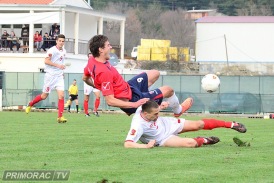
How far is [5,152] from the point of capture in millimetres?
12094

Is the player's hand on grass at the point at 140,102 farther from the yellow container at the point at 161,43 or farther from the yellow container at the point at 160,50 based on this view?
the yellow container at the point at 161,43

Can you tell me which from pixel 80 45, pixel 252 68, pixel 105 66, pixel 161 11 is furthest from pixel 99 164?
pixel 161 11

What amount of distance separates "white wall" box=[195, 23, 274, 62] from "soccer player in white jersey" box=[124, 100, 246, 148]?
64862mm

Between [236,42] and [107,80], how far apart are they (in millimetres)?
66555

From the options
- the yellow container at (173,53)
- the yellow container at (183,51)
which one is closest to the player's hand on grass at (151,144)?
the yellow container at (173,53)

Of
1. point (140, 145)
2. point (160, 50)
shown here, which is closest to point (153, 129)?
point (140, 145)

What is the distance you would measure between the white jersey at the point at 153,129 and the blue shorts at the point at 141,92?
56 centimetres

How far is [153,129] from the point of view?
12.9 meters

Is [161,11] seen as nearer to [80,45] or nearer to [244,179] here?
[80,45]

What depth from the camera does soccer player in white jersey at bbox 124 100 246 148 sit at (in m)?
12.8

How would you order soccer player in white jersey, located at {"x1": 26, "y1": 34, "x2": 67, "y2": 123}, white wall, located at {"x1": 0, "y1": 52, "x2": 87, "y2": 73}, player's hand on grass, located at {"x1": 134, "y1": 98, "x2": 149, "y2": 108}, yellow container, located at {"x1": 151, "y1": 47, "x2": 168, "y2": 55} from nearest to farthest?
player's hand on grass, located at {"x1": 134, "y1": 98, "x2": 149, "y2": 108}
soccer player in white jersey, located at {"x1": 26, "y1": 34, "x2": 67, "y2": 123}
white wall, located at {"x1": 0, "y1": 52, "x2": 87, "y2": 73}
yellow container, located at {"x1": 151, "y1": 47, "x2": 168, "y2": 55}

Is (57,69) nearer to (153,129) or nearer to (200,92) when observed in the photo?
(153,129)

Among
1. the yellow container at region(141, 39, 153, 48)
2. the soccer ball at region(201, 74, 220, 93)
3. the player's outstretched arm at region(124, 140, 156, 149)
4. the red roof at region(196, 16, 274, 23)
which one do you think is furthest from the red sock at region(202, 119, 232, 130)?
the red roof at region(196, 16, 274, 23)

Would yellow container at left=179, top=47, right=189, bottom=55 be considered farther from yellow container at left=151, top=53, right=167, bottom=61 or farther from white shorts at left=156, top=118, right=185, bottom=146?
white shorts at left=156, top=118, right=185, bottom=146
